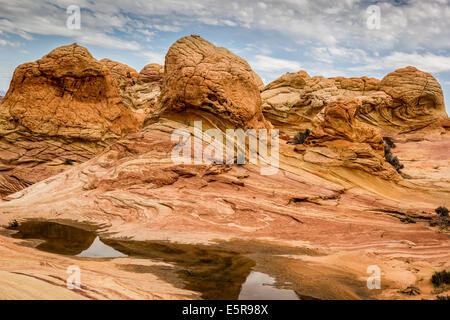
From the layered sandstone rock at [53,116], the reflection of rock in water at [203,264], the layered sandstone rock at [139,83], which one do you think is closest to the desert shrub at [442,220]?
the reflection of rock in water at [203,264]

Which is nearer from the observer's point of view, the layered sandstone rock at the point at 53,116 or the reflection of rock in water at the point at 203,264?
the reflection of rock in water at the point at 203,264

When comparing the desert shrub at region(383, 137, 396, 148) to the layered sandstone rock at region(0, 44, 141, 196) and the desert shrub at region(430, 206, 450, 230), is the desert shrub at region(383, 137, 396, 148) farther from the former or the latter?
the layered sandstone rock at region(0, 44, 141, 196)

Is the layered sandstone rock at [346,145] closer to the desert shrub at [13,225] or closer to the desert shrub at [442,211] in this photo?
the desert shrub at [442,211]

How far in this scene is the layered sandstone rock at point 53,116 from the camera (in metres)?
20.0

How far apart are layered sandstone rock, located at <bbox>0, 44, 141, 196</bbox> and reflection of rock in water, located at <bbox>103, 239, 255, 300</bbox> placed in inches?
528

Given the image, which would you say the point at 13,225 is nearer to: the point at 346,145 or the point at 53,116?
the point at 346,145

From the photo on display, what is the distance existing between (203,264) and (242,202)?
379 centimetres

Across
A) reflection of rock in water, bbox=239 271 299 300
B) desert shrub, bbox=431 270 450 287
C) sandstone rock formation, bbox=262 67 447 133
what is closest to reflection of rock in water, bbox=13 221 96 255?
reflection of rock in water, bbox=239 271 299 300

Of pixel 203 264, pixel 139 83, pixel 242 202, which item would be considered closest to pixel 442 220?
pixel 242 202

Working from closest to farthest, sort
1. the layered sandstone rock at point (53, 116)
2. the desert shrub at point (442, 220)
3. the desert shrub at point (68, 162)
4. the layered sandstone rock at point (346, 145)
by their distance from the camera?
the desert shrub at point (442, 220)
the layered sandstone rock at point (346, 145)
the layered sandstone rock at point (53, 116)
the desert shrub at point (68, 162)

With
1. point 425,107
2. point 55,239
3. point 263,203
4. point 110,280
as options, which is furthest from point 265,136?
point 425,107

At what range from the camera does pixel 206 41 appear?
52.3 ft

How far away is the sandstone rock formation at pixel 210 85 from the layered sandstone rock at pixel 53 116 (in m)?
8.67

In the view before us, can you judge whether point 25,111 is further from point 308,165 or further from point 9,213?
point 308,165
